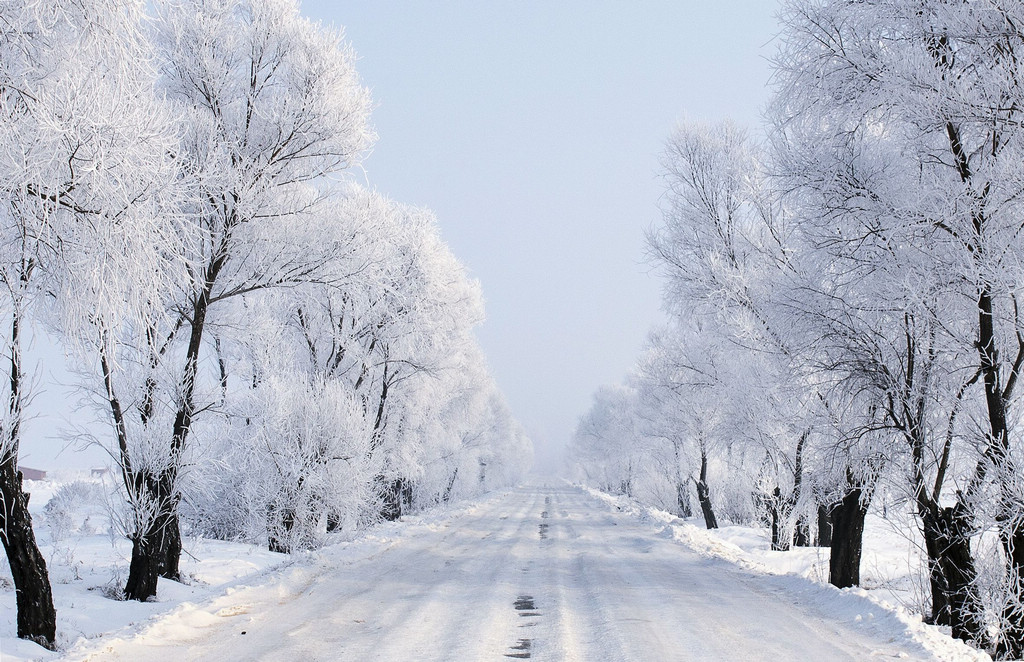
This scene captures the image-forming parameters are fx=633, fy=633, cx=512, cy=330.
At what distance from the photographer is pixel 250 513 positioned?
46.3 feet

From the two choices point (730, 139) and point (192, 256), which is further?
point (730, 139)

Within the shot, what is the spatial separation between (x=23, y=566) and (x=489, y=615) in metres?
4.71

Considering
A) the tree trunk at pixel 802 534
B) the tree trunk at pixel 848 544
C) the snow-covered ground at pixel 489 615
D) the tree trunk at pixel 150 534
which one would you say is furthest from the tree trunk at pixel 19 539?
the tree trunk at pixel 802 534

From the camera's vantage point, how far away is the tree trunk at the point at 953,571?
22.6 feet

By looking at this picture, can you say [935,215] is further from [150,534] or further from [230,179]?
[150,534]

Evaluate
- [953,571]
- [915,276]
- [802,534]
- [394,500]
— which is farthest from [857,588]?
[394,500]

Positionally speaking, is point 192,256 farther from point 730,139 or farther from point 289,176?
point 730,139

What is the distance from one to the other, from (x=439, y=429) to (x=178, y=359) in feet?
Result: 57.6

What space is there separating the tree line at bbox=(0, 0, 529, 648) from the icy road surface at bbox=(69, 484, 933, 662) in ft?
6.67

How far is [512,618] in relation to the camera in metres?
6.71

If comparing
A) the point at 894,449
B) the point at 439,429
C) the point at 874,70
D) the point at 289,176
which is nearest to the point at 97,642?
the point at 289,176

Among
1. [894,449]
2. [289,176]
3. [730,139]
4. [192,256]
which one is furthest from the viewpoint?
[730,139]

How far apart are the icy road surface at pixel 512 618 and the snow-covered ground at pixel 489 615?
2 cm

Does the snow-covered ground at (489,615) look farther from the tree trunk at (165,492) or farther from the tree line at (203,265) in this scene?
the tree line at (203,265)
